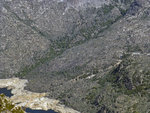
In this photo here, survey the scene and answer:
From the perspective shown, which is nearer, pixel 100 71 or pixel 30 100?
pixel 30 100

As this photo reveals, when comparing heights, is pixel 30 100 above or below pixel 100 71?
below

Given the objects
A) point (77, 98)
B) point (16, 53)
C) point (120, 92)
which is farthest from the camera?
point (16, 53)

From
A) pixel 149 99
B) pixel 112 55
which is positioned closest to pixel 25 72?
pixel 112 55

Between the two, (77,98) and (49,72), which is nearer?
(77,98)

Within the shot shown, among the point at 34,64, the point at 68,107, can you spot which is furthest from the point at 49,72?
the point at 68,107

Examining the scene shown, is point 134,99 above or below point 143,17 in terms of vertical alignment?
below

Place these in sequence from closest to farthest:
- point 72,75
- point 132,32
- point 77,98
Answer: point 77,98 → point 72,75 → point 132,32

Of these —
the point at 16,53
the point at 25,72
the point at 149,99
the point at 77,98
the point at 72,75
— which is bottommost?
the point at 149,99

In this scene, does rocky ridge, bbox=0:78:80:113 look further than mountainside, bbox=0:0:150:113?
Yes

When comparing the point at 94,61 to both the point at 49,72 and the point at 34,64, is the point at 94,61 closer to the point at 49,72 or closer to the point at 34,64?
the point at 49,72

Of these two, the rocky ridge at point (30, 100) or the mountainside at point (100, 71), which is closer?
the mountainside at point (100, 71)
